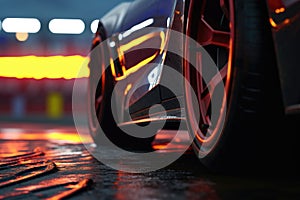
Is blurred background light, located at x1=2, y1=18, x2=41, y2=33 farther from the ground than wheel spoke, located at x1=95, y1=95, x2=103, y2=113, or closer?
farther from the ground

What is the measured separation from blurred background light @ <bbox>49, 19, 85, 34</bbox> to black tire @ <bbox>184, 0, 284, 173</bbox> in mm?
18401

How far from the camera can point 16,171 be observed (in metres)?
2.84

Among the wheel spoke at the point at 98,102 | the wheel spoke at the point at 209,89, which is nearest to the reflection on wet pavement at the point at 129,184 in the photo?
the wheel spoke at the point at 209,89

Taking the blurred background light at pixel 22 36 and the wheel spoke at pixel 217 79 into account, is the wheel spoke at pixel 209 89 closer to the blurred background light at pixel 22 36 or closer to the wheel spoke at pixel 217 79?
the wheel spoke at pixel 217 79

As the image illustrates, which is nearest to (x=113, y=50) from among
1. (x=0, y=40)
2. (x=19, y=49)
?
(x=19, y=49)

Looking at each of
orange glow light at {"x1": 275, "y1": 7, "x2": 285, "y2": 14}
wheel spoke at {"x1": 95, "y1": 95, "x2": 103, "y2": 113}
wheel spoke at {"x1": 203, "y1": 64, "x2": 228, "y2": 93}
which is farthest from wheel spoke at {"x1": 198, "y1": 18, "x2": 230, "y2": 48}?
wheel spoke at {"x1": 95, "y1": 95, "x2": 103, "y2": 113}

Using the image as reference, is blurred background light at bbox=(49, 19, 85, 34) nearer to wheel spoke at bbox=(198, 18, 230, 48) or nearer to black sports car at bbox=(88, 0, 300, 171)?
black sports car at bbox=(88, 0, 300, 171)

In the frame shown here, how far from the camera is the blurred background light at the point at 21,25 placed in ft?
72.5

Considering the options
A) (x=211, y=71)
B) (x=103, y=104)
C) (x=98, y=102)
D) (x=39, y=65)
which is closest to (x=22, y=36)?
(x=39, y=65)

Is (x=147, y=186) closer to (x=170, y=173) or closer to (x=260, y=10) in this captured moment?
(x=170, y=173)

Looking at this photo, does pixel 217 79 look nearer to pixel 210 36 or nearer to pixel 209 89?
pixel 209 89

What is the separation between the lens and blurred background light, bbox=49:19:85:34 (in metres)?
20.7

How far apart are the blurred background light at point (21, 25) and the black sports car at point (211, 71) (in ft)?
61.8

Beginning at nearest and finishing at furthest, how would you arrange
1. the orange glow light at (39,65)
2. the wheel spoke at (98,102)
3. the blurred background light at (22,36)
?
1. the wheel spoke at (98,102)
2. the orange glow light at (39,65)
3. the blurred background light at (22,36)
